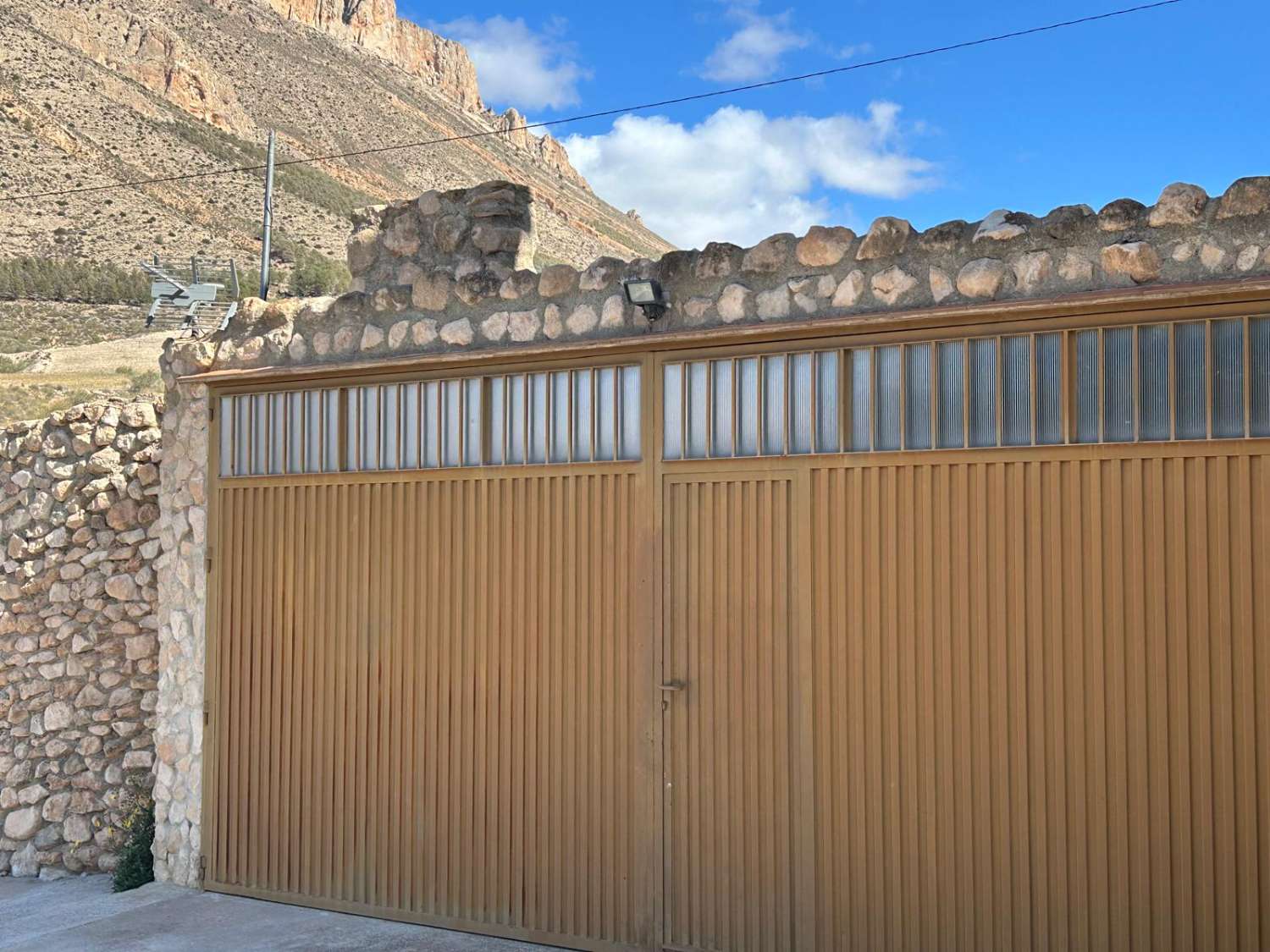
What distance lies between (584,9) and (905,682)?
161 ft

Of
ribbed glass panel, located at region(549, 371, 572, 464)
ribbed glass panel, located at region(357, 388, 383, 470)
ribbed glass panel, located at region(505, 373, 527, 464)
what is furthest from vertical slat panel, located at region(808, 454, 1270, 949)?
ribbed glass panel, located at region(357, 388, 383, 470)

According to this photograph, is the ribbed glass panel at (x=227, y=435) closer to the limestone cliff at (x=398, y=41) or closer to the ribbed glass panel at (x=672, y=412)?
the ribbed glass panel at (x=672, y=412)

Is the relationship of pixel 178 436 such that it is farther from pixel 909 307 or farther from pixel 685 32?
pixel 685 32

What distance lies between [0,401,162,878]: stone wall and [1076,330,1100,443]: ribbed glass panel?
575 centimetres

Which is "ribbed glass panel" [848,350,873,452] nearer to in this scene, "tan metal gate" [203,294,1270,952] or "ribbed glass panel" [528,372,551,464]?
"tan metal gate" [203,294,1270,952]

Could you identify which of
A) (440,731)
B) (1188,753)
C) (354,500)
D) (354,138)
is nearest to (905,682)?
(1188,753)

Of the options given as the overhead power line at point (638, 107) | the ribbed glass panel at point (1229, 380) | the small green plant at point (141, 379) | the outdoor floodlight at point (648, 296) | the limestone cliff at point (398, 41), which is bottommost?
the ribbed glass panel at point (1229, 380)

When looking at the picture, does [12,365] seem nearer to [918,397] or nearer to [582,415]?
[582,415]

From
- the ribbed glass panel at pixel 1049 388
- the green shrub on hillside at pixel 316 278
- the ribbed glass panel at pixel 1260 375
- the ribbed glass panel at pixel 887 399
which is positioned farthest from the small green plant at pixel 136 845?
the green shrub on hillside at pixel 316 278

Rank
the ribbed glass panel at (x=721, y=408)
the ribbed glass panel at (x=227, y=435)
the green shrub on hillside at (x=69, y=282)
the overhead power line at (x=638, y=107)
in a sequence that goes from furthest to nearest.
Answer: the green shrub on hillside at (x=69, y=282), the overhead power line at (x=638, y=107), the ribbed glass panel at (x=227, y=435), the ribbed glass panel at (x=721, y=408)

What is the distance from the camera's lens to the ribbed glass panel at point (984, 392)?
551cm

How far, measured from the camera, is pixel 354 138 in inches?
2293

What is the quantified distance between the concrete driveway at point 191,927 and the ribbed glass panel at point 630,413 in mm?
2431

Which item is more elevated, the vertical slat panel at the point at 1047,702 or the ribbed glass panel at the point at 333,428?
the ribbed glass panel at the point at 333,428
